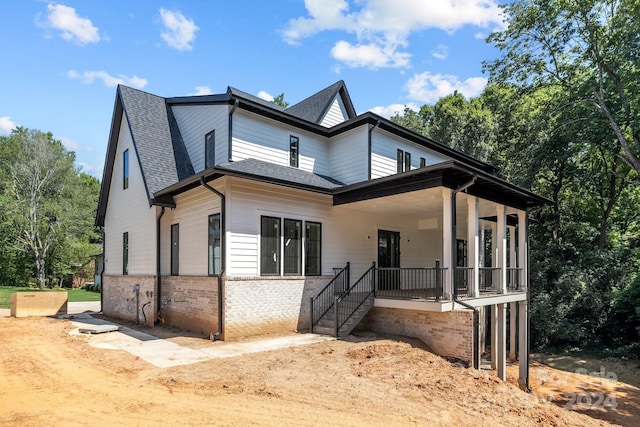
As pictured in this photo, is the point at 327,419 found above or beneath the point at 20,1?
beneath

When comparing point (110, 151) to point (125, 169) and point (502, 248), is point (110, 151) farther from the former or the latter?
point (502, 248)

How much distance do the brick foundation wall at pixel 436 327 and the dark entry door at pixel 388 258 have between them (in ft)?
10.5

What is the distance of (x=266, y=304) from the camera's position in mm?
10836

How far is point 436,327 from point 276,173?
20.2ft

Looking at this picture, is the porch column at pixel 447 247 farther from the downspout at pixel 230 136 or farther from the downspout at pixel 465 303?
the downspout at pixel 230 136

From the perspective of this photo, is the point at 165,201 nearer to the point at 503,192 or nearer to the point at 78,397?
the point at 78,397

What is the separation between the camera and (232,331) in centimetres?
1009

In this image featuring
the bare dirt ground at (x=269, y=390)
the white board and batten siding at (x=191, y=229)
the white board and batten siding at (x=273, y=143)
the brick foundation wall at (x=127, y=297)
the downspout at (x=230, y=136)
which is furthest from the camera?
the brick foundation wall at (x=127, y=297)

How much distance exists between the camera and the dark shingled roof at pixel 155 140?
13.1 metres

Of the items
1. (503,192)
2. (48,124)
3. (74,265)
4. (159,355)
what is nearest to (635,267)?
Answer: (503,192)

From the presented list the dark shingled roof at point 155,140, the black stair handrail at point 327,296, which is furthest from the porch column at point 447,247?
the dark shingled roof at point 155,140

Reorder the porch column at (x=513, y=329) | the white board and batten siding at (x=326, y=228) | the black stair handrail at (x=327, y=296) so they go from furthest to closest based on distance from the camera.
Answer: the porch column at (x=513, y=329), the black stair handrail at (x=327, y=296), the white board and batten siding at (x=326, y=228)

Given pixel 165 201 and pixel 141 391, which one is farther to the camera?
pixel 165 201

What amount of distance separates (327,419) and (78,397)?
3.69 m
